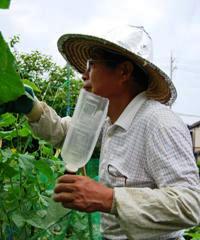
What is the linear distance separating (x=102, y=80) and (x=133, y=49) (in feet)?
0.48

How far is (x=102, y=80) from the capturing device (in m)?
1.86

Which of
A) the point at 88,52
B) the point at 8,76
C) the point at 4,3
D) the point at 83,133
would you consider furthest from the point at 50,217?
the point at 4,3

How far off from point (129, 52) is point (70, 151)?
501mm

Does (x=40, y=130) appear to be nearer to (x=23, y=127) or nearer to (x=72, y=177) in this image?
(x=23, y=127)

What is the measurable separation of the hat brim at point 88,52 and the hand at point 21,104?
0.28 meters

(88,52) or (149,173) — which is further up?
(88,52)

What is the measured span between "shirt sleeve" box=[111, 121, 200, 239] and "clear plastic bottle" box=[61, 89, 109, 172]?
149mm

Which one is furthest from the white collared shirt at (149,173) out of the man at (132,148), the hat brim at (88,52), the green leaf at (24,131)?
the green leaf at (24,131)

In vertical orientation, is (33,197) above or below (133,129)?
below

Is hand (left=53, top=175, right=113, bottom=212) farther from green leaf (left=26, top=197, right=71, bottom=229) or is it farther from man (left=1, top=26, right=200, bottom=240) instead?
green leaf (left=26, top=197, right=71, bottom=229)

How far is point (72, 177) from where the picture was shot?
1479 mm

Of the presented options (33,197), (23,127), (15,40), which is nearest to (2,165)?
(33,197)

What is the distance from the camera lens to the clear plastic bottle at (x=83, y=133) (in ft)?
4.86

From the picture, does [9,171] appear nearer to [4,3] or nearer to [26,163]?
[26,163]
